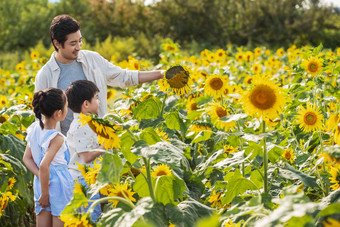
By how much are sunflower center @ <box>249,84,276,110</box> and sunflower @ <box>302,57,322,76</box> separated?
6.61ft

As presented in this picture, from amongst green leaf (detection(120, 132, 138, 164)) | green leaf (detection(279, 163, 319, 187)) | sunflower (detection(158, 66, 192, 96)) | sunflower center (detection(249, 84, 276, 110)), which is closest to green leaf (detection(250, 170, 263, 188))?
green leaf (detection(279, 163, 319, 187))

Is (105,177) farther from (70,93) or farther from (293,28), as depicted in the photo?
(293,28)

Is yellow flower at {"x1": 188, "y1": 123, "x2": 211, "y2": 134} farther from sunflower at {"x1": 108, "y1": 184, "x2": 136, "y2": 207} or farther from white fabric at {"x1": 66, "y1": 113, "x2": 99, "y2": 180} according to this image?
sunflower at {"x1": 108, "y1": 184, "x2": 136, "y2": 207}

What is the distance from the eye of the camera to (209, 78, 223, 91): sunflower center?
3.36m

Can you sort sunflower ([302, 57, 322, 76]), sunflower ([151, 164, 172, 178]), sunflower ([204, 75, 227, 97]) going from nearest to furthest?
1. sunflower ([151, 164, 172, 178])
2. sunflower ([204, 75, 227, 97])
3. sunflower ([302, 57, 322, 76])

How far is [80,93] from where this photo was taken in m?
2.92

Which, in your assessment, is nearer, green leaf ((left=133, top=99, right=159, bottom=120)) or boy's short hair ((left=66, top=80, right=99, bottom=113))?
green leaf ((left=133, top=99, right=159, bottom=120))

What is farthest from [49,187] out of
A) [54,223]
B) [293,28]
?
[293,28]

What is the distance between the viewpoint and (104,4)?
21000mm

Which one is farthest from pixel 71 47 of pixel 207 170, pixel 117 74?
pixel 207 170

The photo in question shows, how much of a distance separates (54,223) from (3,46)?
19.0 metres

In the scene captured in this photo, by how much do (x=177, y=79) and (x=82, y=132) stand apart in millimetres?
644

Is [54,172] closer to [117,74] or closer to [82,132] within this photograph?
[82,132]

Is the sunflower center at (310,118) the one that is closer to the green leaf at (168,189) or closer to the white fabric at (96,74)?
the green leaf at (168,189)
